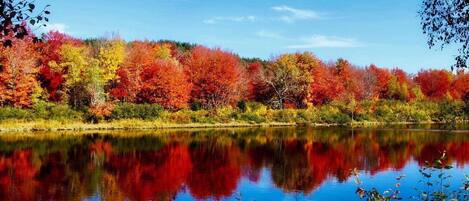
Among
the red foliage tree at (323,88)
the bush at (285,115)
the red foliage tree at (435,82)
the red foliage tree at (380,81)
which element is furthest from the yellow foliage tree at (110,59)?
the red foliage tree at (435,82)

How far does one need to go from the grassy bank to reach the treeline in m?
0.61

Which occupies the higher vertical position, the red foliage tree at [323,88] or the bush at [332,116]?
the red foliage tree at [323,88]

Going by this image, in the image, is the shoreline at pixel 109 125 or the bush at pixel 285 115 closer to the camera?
the shoreline at pixel 109 125

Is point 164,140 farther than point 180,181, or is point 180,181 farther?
point 164,140

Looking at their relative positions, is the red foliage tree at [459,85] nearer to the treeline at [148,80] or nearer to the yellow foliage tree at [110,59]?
the treeline at [148,80]

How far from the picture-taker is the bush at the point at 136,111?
182 feet

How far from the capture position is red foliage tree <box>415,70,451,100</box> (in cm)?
10531

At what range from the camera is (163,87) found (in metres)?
61.1

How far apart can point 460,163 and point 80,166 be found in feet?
69.2

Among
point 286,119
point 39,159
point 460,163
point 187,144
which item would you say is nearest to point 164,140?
Result: point 187,144

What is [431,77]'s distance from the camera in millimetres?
108750

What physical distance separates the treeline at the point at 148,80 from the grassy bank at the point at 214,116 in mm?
605

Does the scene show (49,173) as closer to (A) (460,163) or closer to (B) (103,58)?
(A) (460,163)

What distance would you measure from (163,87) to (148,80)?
6.71ft
